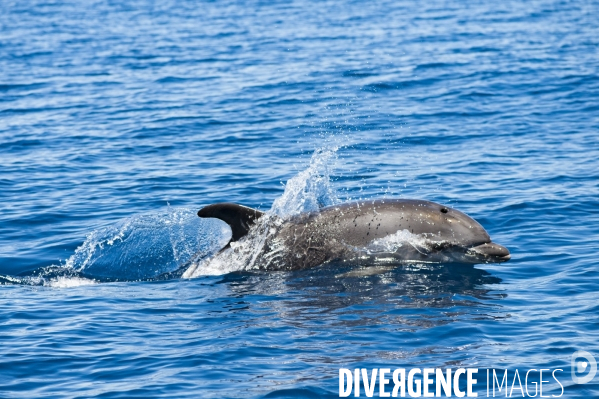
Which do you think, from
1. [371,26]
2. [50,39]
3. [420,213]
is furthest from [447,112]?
[50,39]

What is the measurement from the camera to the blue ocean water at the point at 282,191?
1139 cm

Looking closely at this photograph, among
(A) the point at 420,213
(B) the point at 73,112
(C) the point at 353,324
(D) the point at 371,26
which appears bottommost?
(C) the point at 353,324

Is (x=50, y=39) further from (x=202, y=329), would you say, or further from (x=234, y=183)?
(x=202, y=329)

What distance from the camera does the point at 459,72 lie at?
111 ft

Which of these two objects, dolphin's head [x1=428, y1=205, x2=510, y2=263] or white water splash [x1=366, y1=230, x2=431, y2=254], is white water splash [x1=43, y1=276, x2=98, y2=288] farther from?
dolphin's head [x1=428, y1=205, x2=510, y2=263]

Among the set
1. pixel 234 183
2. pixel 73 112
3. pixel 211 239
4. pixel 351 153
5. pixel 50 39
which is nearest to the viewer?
pixel 211 239

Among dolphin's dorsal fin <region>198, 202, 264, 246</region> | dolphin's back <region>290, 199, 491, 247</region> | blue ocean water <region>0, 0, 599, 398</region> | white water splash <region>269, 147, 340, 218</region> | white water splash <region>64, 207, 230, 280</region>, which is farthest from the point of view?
white water splash <region>64, 207, 230, 280</region>

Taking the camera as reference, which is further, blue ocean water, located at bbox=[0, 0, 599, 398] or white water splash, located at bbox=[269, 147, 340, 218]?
white water splash, located at bbox=[269, 147, 340, 218]

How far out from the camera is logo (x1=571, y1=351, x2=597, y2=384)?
10489 millimetres

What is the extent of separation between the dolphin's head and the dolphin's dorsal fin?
9.50ft

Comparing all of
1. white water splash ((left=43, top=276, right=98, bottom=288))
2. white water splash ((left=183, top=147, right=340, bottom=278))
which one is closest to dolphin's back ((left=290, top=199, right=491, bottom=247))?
white water splash ((left=183, top=147, right=340, bottom=278))

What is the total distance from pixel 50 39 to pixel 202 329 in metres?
37.8

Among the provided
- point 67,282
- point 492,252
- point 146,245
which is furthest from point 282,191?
point 492,252

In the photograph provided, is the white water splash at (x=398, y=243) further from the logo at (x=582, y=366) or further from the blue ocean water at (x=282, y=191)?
the logo at (x=582, y=366)
